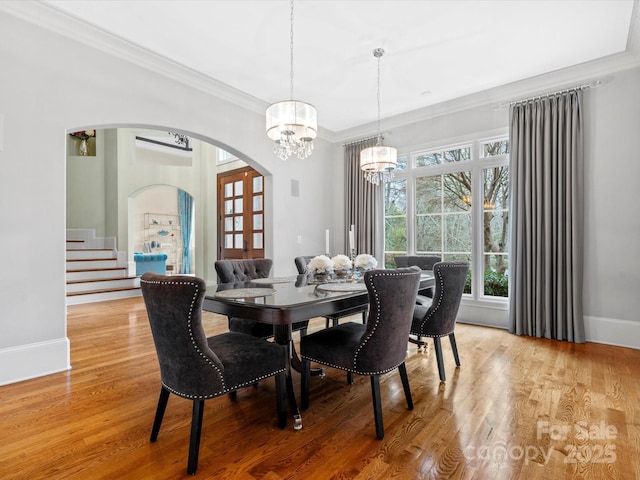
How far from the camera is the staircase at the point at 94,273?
5762 mm

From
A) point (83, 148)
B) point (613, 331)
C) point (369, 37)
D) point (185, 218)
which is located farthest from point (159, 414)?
point (185, 218)

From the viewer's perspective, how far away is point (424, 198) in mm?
4828

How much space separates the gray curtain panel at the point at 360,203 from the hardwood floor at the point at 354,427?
2.46 meters

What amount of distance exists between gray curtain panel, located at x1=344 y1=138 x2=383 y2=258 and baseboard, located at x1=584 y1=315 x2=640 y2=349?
2644 millimetres

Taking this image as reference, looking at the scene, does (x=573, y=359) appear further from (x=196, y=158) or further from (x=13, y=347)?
(x=196, y=158)

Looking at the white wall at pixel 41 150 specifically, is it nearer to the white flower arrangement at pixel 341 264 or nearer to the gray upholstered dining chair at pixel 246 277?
the gray upholstered dining chair at pixel 246 277

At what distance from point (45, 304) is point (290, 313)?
2.33m

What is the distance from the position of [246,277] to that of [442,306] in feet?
5.65

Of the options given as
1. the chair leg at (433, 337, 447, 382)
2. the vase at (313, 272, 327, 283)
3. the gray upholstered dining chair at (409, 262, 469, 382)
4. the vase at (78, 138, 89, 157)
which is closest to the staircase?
the vase at (78, 138, 89, 157)

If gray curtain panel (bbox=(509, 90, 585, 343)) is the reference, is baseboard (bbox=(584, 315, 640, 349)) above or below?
below

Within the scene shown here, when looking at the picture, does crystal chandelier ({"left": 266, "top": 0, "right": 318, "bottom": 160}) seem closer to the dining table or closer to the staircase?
the dining table

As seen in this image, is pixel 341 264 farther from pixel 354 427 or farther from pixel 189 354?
pixel 189 354

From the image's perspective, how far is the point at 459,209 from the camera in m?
4.51

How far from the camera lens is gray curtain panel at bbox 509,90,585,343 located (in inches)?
139
